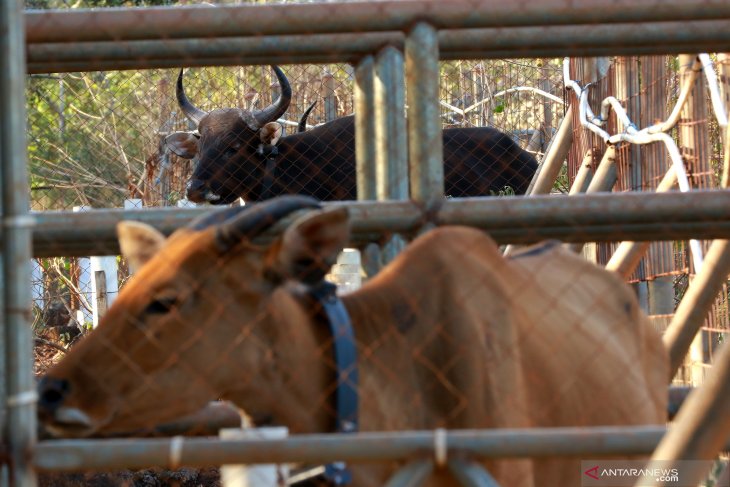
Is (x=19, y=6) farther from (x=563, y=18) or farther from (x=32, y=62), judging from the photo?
(x=563, y=18)

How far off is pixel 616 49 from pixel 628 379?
127 centimetres

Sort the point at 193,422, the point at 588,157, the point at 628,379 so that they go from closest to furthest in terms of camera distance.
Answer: the point at 193,422 → the point at 628,379 → the point at 588,157

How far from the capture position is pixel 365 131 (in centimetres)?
444

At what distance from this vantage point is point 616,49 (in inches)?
172

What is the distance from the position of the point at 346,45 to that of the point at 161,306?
1.45 m

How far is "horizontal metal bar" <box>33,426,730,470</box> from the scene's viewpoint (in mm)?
2611

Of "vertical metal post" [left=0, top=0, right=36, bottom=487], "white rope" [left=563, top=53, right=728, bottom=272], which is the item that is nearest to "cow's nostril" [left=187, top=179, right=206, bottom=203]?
"white rope" [left=563, top=53, right=728, bottom=272]

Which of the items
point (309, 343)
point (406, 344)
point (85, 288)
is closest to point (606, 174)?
point (406, 344)

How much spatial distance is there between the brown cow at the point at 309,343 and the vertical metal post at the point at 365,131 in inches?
27.2

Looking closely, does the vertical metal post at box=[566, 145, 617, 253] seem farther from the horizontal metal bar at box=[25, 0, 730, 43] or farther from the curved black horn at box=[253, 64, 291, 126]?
the curved black horn at box=[253, 64, 291, 126]

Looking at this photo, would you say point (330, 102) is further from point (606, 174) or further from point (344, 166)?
point (606, 174)

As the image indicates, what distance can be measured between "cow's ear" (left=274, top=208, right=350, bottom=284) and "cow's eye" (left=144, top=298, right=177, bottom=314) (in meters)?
0.33

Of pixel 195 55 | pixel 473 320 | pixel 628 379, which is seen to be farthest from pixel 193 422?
pixel 628 379

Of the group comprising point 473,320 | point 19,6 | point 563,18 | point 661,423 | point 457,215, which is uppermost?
point 563,18
